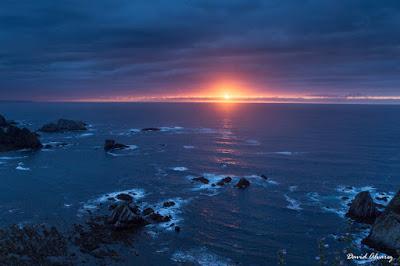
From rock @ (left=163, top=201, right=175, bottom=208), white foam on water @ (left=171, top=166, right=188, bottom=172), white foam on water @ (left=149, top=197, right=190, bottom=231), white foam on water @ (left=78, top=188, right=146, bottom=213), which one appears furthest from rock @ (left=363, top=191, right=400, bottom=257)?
white foam on water @ (left=171, top=166, right=188, bottom=172)

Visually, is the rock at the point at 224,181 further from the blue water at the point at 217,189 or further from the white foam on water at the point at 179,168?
the white foam on water at the point at 179,168

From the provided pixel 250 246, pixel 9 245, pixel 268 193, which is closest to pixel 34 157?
pixel 9 245

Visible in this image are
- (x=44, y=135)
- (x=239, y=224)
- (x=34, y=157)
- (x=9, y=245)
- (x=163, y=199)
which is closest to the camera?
(x=9, y=245)

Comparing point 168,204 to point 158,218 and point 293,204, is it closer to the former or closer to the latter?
point 158,218

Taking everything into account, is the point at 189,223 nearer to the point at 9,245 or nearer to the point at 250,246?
the point at 250,246

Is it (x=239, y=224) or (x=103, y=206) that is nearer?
(x=239, y=224)

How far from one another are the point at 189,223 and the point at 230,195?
762 inches

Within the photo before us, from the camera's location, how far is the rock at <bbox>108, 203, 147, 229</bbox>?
212 feet

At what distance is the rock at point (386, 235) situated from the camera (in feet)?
178

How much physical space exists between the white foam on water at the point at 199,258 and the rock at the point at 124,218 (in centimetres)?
1283

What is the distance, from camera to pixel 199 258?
5456 centimetres

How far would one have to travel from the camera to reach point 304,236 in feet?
203

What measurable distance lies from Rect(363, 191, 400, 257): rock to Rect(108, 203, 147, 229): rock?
1622 inches

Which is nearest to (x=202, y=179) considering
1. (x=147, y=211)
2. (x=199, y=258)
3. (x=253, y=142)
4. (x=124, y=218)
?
(x=147, y=211)
